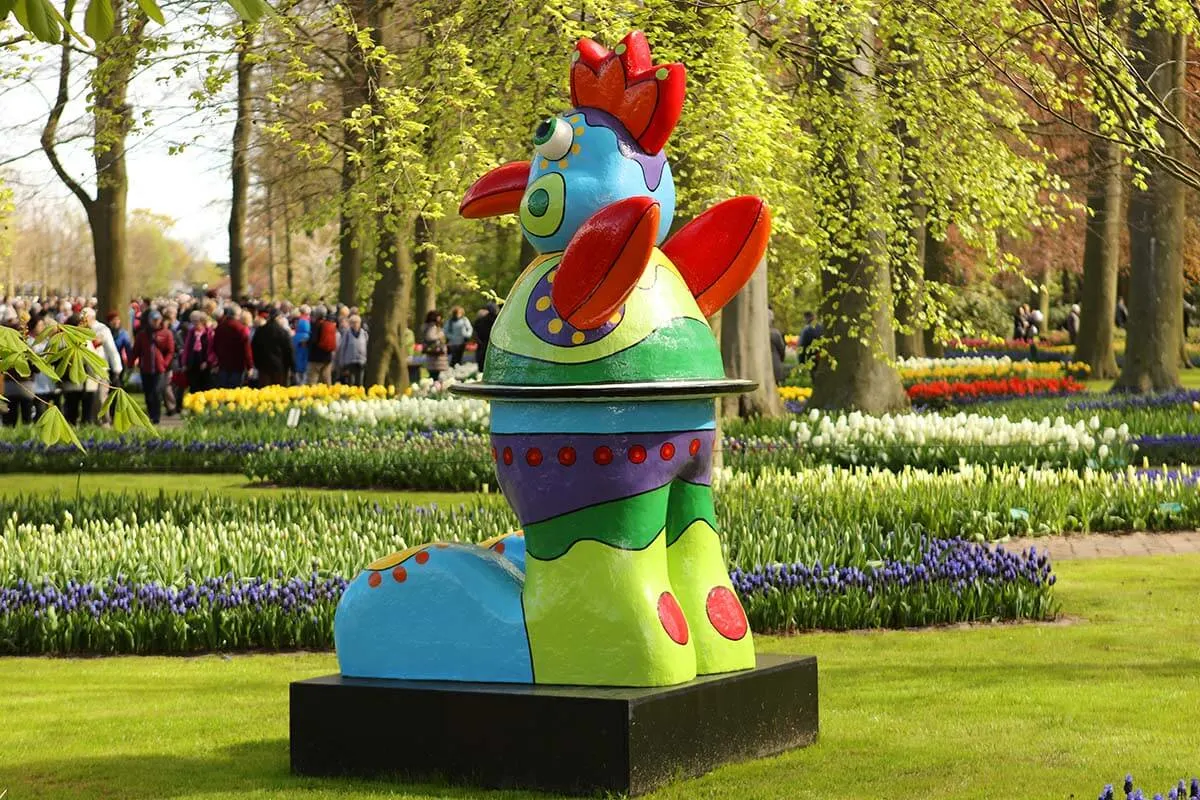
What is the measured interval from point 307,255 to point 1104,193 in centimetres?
5358

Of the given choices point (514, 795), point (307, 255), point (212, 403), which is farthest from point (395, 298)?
point (307, 255)

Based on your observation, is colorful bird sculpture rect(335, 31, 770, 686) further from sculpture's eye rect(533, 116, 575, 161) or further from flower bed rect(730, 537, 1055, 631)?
flower bed rect(730, 537, 1055, 631)

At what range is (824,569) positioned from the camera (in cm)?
868

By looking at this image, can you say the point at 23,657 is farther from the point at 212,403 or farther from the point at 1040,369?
the point at 1040,369

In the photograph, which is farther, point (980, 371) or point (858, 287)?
point (980, 371)

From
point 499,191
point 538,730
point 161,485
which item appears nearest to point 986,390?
point 161,485

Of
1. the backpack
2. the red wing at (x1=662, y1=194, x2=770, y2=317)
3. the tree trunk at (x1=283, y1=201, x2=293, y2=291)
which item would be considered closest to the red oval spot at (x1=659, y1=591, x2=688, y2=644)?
the red wing at (x1=662, y1=194, x2=770, y2=317)

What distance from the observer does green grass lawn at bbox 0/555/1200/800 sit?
17.6 ft

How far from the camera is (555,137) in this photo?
220 inches

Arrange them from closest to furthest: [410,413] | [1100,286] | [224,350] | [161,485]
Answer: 1. [161,485]
2. [410,413]
3. [224,350]
4. [1100,286]

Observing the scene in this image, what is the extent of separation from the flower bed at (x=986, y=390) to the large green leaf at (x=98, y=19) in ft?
71.6

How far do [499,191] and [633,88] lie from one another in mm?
666

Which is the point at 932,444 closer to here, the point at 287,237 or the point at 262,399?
the point at 262,399

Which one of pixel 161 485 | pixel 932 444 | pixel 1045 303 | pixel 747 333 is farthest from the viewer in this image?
pixel 1045 303
